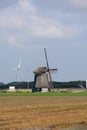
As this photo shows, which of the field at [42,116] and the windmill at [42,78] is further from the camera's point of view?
the windmill at [42,78]

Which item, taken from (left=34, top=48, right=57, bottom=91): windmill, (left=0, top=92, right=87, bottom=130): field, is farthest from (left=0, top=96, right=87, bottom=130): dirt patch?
(left=34, top=48, right=57, bottom=91): windmill

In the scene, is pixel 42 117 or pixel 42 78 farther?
pixel 42 78

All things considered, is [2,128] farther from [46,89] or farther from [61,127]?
[46,89]

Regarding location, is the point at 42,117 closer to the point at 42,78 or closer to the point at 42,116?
the point at 42,116

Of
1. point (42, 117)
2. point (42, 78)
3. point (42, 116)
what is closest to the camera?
point (42, 117)

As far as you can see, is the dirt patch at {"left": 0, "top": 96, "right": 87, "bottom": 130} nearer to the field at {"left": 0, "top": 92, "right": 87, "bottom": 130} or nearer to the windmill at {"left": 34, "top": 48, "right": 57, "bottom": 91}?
the field at {"left": 0, "top": 92, "right": 87, "bottom": 130}

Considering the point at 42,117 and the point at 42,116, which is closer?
the point at 42,117

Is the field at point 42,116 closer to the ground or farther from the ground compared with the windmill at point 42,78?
closer to the ground

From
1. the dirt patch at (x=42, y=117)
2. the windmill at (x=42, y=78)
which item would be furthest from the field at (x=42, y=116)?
the windmill at (x=42, y=78)

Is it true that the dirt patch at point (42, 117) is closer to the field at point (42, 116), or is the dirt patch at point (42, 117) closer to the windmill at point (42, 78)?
the field at point (42, 116)

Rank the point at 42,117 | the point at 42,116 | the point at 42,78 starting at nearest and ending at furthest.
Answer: the point at 42,117 < the point at 42,116 < the point at 42,78

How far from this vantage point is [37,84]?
114812mm

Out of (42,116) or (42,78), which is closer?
(42,116)

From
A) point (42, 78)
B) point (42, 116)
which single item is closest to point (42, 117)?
point (42, 116)
